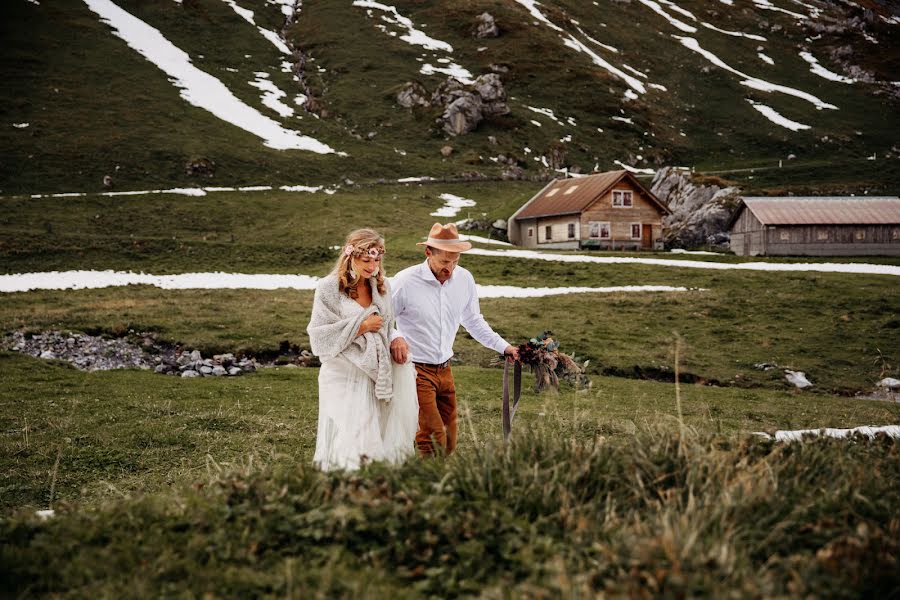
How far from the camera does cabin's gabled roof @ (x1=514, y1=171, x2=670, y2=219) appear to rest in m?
58.8

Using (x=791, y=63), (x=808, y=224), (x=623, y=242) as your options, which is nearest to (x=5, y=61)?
(x=623, y=242)

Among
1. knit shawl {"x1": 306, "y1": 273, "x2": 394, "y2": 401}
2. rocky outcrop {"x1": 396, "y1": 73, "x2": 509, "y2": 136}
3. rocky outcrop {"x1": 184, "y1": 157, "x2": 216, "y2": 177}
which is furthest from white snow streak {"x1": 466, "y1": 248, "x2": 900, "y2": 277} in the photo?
rocky outcrop {"x1": 396, "y1": 73, "x2": 509, "y2": 136}

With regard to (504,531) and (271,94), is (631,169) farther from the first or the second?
(504,531)

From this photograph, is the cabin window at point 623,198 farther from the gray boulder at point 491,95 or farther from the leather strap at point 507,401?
the leather strap at point 507,401

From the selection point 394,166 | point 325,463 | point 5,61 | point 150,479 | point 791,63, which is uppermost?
point 791,63

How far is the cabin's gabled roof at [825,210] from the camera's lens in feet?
172

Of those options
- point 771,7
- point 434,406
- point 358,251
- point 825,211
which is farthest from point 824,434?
point 771,7

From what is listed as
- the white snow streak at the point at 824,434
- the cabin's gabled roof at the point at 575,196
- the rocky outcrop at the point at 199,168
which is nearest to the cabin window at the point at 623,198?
the cabin's gabled roof at the point at 575,196

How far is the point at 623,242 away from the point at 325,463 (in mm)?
56655

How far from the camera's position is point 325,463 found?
6656 mm

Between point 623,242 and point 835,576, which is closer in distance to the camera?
point 835,576

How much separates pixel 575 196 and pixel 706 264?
22315mm

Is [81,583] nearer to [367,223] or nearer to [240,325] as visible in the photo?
[240,325]

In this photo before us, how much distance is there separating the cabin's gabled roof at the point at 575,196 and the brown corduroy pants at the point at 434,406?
5211cm
